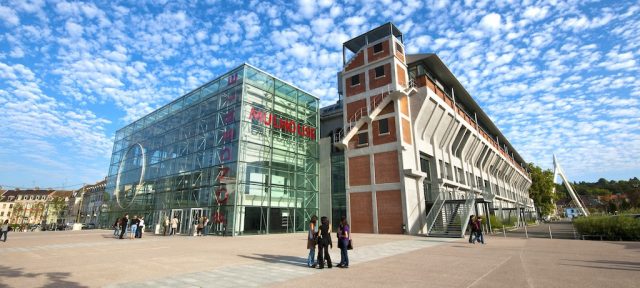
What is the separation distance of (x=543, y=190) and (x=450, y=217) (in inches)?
2354

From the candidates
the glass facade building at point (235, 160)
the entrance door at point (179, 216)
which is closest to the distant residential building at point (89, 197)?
the glass facade building at point (235, 160)

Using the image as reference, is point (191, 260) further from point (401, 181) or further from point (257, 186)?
point (401, 181)

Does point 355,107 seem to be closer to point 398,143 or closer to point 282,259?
point 398,143

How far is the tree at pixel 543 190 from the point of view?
68000 mm

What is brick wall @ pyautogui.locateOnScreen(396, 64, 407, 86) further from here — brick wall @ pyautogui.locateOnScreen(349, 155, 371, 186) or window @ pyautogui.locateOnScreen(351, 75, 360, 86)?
brick wall @ pyautogui.locateOnScreen(349, 155, 371, 186)

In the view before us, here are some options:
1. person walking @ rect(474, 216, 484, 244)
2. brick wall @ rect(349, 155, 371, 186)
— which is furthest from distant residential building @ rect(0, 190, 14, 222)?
person walking @ rect(474, 216, 484, 244)

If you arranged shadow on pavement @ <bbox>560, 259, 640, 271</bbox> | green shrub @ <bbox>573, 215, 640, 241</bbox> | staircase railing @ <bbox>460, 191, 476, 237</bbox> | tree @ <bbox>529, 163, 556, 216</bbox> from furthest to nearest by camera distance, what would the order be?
tree @ <bbox>529, 163, 556, 216</bbox> < staircase railing @ <bbox>460, 191, 476, 237</bbox> < green shrub @ <bbox>573, 215, 640, 241</bbox> < shadow on pavement @ <bbox>560, 259, 640, 271</bbox>

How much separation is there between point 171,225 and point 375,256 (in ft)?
64.6

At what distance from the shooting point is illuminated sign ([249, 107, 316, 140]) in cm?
2726

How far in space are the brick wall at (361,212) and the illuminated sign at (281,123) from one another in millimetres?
8231

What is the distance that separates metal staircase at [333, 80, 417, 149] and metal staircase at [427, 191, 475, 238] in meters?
9.26

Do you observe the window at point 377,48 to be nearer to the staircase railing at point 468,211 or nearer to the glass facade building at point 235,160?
the glass facade building at point 235,160

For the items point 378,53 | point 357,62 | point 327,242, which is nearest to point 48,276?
point 327,242

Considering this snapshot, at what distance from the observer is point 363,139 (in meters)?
29.0
